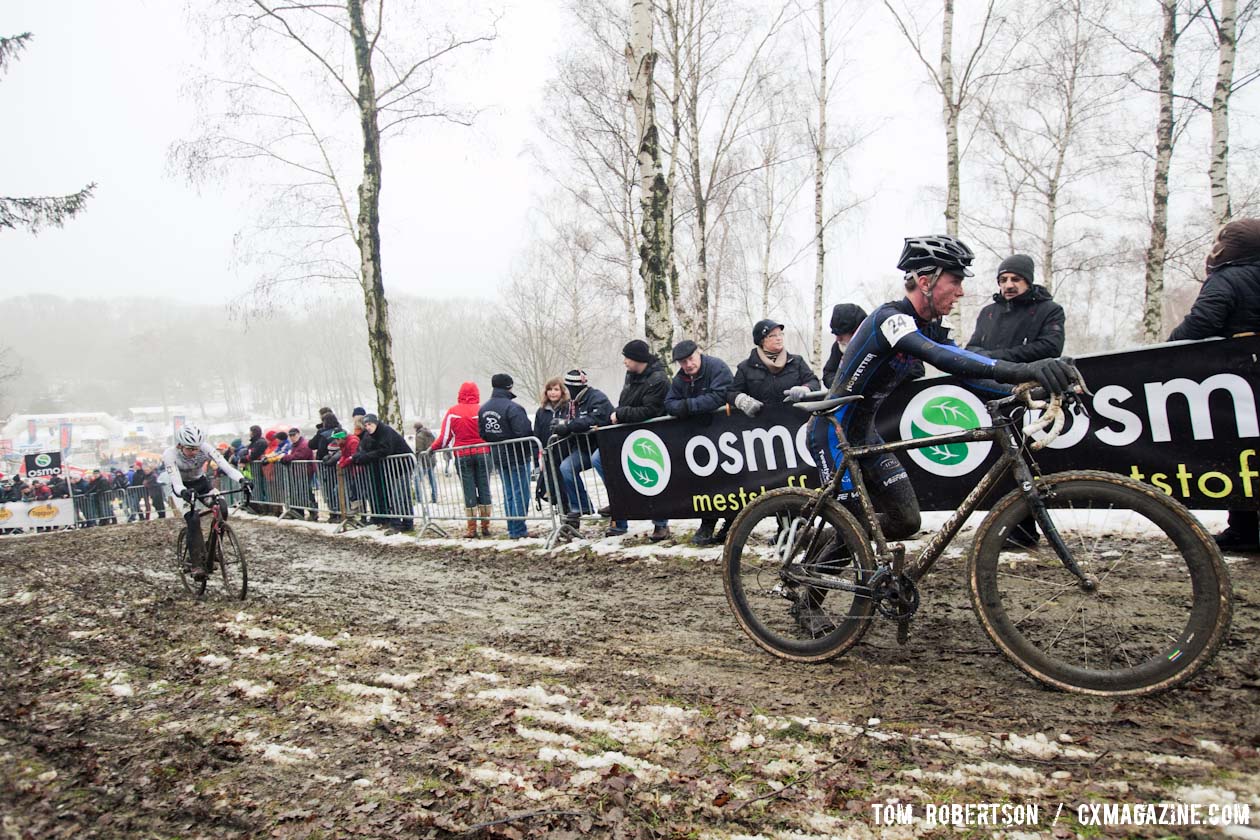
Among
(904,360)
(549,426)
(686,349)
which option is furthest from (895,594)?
(549,426)

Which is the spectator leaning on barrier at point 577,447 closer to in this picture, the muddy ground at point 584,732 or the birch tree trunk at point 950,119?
the muddy ground at point 584,732

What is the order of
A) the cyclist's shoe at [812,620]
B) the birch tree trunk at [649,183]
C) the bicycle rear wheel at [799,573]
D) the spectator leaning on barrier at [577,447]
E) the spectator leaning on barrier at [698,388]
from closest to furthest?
1. the bicycle rear wheel at [799,573]
2. the cyclist's shoe at [812,620]
3. the spectator leaning on barrier at [698,388]
4. the spectator leaning on barrier at [577,447]
5. the birch tree trunk at [649,183]

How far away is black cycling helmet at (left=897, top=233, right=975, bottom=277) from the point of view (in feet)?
10.7

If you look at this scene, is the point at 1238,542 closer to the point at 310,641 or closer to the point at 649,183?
the point at 310,641

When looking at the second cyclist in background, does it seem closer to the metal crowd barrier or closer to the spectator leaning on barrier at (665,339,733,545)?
the metal crowd barrier

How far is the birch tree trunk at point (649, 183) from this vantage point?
30.0 ft

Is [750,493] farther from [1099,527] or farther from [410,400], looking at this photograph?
[410,400]

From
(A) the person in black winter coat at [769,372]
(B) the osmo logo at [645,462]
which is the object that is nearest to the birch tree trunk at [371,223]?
(B) the osmo logo at [645,462]

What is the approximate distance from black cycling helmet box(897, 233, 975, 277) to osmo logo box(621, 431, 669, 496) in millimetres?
4085

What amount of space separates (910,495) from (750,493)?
3.00 meters

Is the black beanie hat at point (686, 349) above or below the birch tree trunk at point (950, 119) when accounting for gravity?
below

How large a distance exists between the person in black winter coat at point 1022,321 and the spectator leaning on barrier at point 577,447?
4137 mm

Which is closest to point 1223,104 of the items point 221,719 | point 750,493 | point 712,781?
point 750,493

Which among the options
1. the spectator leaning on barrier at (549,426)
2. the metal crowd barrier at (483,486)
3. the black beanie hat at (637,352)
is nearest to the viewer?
the black beanie hat at (637,352)
